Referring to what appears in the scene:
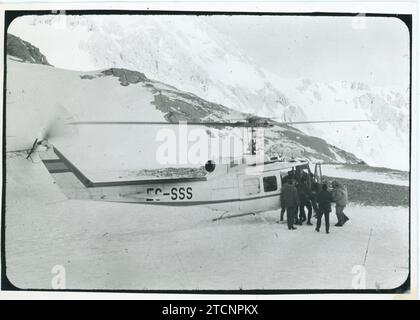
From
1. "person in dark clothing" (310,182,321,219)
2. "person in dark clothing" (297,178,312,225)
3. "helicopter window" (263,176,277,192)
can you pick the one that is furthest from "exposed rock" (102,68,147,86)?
"person in dark clothing" (310,182,321,219)

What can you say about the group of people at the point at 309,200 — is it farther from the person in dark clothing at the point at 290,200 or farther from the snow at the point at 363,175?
the snow at the point at 363,175

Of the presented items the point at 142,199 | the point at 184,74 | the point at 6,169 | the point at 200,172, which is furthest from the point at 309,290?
the point at 6,169

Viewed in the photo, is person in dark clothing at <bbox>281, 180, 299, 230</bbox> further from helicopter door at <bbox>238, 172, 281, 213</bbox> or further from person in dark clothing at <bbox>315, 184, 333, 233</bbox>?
person in dark clothing at <bbox>315, 184, 333, 233</bbox>

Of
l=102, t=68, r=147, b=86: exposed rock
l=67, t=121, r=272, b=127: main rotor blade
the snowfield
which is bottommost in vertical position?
the snowfield

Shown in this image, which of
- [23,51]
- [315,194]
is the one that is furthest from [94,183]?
[315,194]

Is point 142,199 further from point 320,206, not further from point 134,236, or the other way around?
point 320,206
